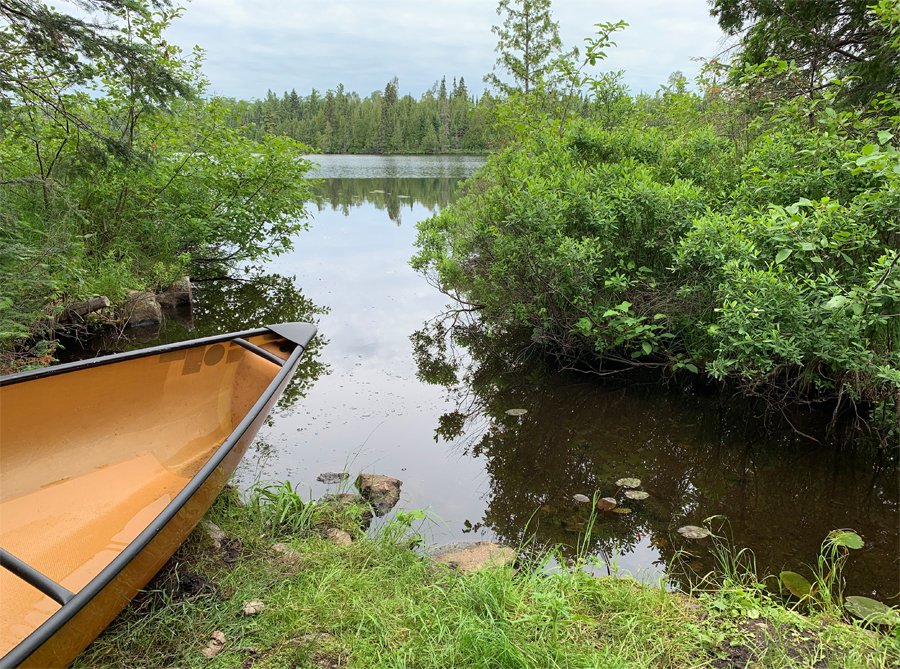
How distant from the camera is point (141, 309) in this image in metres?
8.01

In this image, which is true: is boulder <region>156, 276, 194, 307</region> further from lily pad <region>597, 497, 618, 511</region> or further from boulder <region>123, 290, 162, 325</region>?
lily pad <region>597, 497, 618, 511</region>

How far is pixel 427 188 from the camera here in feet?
98.5

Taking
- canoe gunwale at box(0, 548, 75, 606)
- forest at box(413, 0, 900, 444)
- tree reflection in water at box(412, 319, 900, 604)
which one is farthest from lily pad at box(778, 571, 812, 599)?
canoe gunwale at box(0, 548, 75, 606)

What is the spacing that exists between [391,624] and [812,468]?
381 cm

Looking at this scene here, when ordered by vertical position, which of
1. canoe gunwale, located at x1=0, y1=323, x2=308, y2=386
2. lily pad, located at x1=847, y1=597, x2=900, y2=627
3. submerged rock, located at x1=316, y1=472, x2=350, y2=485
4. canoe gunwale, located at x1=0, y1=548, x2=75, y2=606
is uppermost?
canoe gunwale, located at x1=0, y1=323, x2=308, y2=386

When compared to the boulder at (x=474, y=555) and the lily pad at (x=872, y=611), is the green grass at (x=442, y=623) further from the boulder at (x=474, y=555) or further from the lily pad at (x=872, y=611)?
the lily pad at (x=872, y=611)

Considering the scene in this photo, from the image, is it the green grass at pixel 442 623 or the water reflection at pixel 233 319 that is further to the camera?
the water reflection at pixel 233 319

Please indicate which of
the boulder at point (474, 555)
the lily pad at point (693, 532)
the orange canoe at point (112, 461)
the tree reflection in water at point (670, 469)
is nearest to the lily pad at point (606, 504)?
the tree reflection in water at point (670, 469)

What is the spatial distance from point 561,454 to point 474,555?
5.49 feet

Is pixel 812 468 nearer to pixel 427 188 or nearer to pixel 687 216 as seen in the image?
pixel 687 216

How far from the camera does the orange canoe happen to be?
2.30m

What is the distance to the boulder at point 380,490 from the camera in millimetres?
3902

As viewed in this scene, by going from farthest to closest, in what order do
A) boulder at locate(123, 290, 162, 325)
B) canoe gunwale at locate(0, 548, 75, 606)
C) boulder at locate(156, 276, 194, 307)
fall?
boulder at locate(156, 276, 194, 307) < boulder at locate(123, 290, 162, 325) < canoe gunwale at locate(0, 548, 75, 606)

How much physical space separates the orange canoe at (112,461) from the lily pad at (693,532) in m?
2.88
